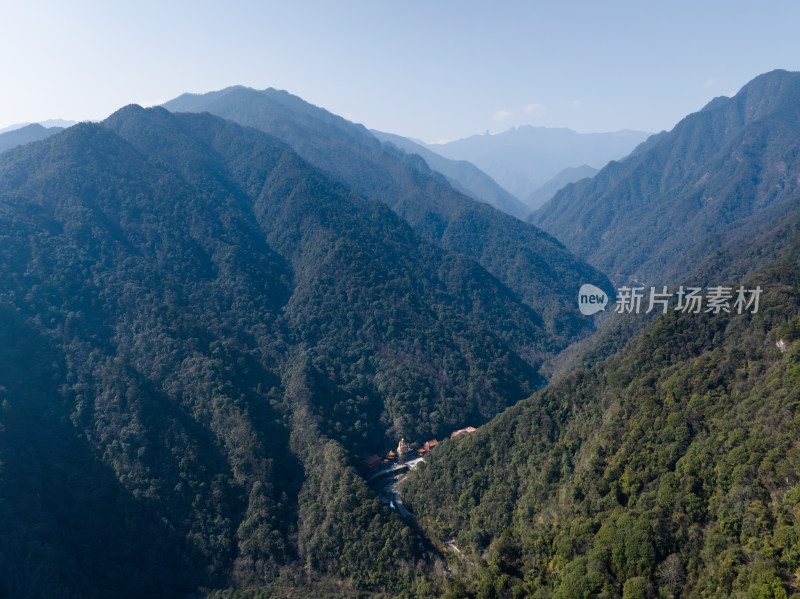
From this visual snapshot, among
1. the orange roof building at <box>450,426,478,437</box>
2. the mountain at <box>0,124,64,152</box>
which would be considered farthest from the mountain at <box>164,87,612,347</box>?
the mountain at <box>0,124,64,152</box>

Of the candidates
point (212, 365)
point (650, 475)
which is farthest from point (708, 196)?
point (212, 365)

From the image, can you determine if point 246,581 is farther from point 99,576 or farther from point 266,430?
point 266,430

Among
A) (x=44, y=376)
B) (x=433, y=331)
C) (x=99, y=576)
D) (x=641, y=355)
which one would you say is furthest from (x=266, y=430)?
(x=641, y=355)

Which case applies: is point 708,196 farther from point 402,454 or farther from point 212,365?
→ point 212,365

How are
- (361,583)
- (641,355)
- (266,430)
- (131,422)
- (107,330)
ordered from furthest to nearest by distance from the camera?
(107,330)
(266,430)
(131,422)
(641,355)
(361,583)

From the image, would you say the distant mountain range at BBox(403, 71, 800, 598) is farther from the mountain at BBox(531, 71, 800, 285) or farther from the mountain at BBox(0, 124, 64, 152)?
the mountain at BBox(0, 124, 64, 152)

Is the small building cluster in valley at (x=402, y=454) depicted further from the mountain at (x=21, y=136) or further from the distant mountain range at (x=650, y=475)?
the mountain at (x=21, y=136)

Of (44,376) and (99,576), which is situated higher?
(44,376)
